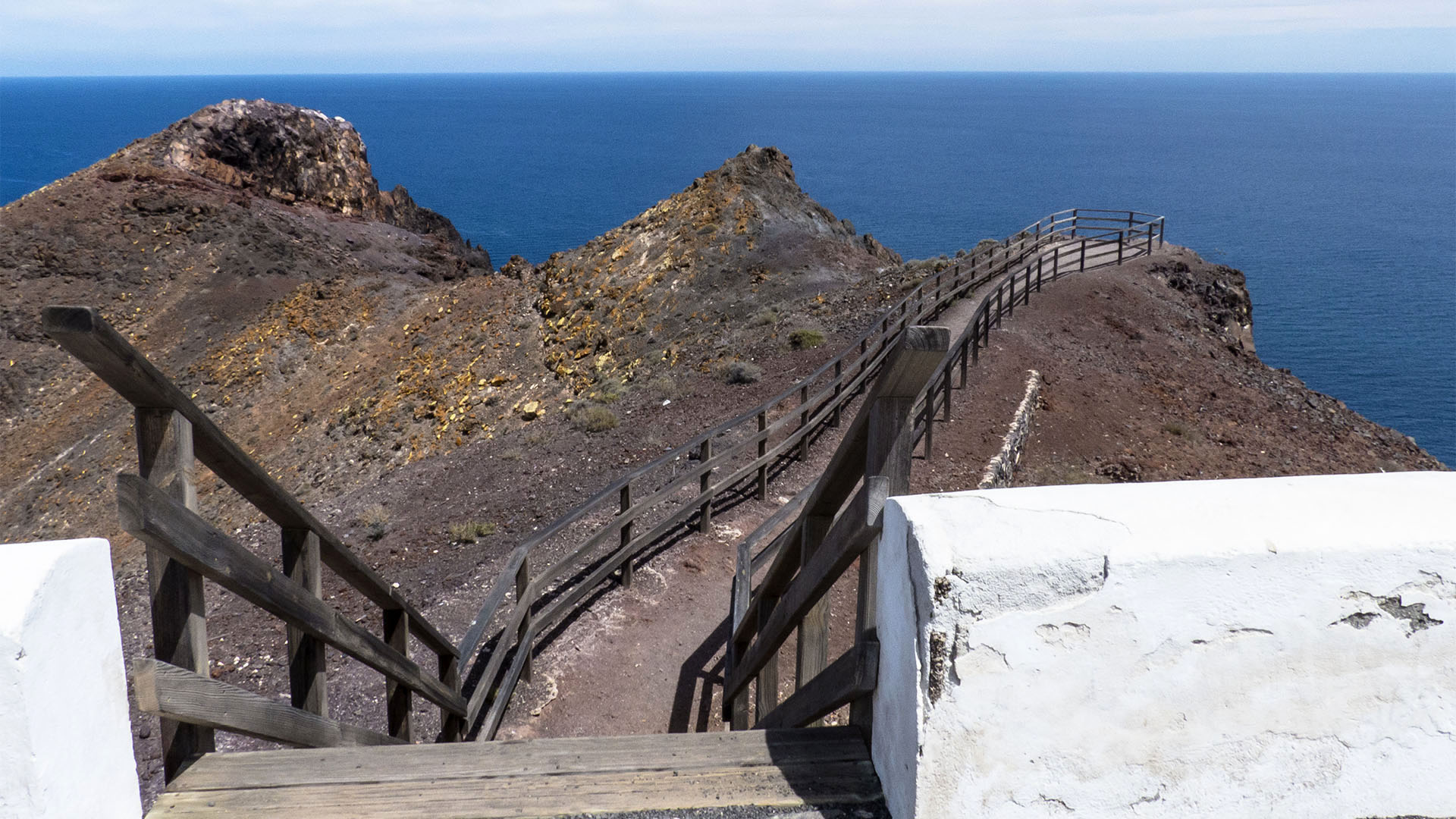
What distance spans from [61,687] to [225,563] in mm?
665

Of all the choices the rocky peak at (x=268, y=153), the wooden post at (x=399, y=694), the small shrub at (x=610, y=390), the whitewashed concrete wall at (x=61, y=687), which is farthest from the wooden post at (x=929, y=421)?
the rocky peak at (x=268, y=153)

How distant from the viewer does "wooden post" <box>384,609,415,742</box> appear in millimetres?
4387

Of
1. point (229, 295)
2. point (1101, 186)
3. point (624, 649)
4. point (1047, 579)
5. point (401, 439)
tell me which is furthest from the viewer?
point (1101, 186)

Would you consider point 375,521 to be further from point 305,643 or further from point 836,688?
point 836,688

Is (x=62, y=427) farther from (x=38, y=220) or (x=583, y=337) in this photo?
(x=583, y=337)

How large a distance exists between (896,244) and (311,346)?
7011cm

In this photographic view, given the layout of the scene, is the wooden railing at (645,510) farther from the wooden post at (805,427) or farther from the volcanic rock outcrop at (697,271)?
the volcanic rock outcrop at (697,271)

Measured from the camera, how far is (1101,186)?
127125 millimetres

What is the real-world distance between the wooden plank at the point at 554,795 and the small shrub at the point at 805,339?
15.5m

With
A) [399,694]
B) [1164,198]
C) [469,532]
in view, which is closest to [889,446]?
[399,694]

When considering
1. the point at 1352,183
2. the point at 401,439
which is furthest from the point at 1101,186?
the point at 401,439

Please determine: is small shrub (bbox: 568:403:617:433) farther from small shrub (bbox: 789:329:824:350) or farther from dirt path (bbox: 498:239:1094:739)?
dirt path (bbox: 498:239:1094:739)

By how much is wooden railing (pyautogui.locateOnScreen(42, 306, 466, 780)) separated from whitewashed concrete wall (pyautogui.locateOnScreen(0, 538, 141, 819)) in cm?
16

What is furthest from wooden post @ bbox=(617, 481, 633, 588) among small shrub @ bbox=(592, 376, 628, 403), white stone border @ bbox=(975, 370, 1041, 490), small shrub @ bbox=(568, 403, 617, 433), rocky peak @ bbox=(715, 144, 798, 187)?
rocky peak @ bbox=(715, 144, 798, 187)
